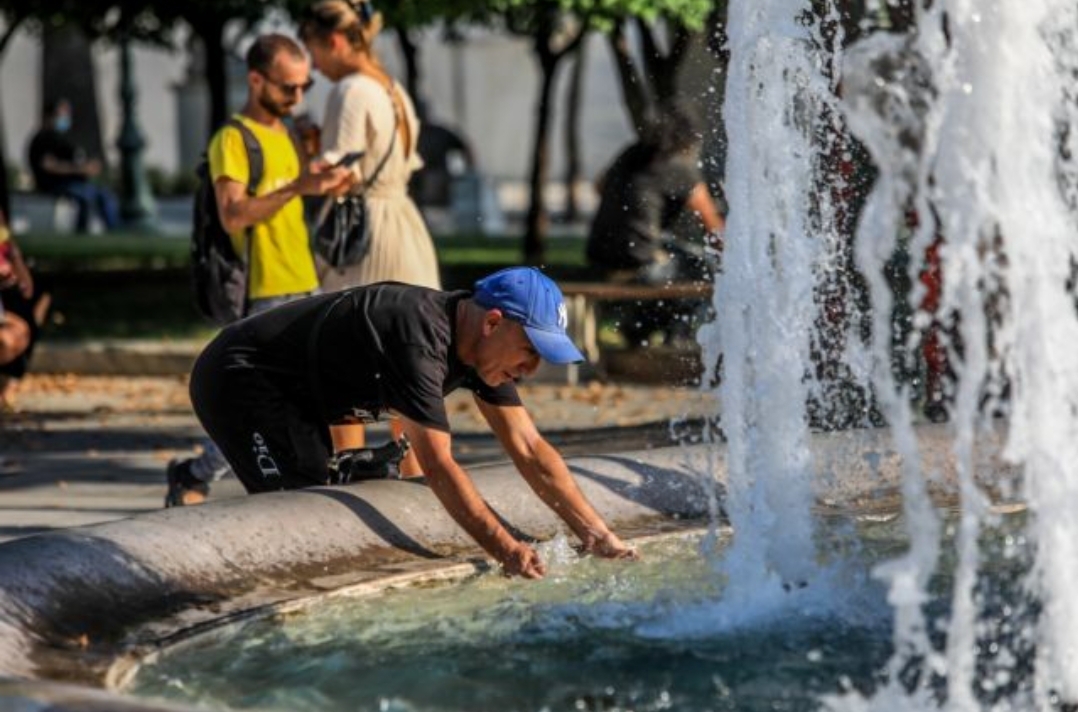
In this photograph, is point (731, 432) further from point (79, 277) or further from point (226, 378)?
point (79, 277)

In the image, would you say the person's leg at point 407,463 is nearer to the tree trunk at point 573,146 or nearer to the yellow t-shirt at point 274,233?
the yellow t-shirt at point 274,233

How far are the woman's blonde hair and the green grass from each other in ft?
18.7

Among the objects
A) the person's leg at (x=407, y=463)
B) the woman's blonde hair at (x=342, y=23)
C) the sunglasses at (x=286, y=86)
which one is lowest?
the person's leg at (x=407, y=463)

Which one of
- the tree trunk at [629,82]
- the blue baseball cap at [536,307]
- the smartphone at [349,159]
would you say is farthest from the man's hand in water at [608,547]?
the tree trunk at [629,82]

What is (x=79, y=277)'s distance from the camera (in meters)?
18.9

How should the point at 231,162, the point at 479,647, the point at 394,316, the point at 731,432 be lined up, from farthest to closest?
1. the point at 231,162
2. the point at 731,432
3. the point at 394,316
4. the point at 479,647

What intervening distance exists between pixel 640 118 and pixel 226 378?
10827 millimetres

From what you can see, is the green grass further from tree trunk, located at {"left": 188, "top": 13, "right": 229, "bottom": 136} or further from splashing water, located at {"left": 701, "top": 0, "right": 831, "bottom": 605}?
splashing water, located at {"left": 701, "top": 0, "right": 831, "bottom": 605}

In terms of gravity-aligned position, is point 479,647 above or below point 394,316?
below

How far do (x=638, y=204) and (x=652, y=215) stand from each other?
11 centimetres

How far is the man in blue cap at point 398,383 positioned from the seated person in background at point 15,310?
3.94 m

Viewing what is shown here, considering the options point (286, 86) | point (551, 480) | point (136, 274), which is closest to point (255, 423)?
point (551, 480)

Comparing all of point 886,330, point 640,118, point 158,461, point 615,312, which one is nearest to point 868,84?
point 886,330

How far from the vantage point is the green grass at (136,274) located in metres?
15.4
